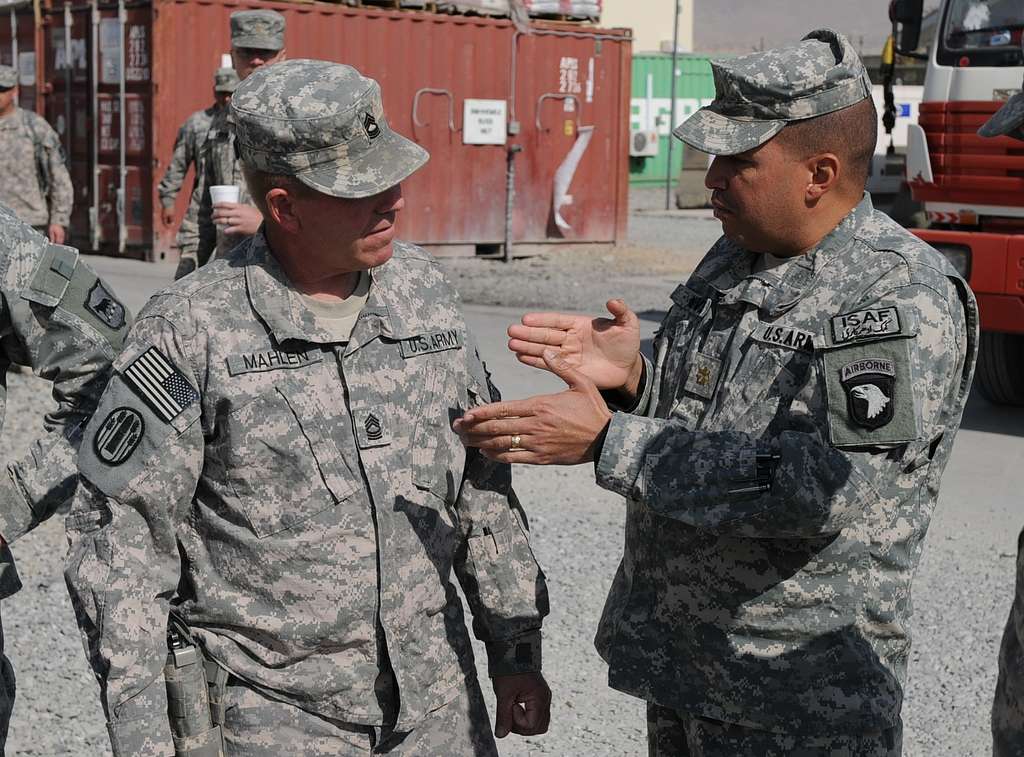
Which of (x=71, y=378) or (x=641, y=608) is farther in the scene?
(x=71, y=378)

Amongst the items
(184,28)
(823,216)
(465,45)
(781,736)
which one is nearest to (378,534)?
(781,736)

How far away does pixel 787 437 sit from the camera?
Result: 7.69 feet

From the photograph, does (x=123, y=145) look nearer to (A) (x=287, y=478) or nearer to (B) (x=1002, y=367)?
(B) (x=1002, y=367)

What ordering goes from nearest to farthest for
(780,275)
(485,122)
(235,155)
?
(780,275) → (235,155) → (485,122)

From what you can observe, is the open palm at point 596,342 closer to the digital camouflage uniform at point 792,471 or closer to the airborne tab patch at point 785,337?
the digital camouflage uniform at point 792,471

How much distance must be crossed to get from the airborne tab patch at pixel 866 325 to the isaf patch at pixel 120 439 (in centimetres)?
119

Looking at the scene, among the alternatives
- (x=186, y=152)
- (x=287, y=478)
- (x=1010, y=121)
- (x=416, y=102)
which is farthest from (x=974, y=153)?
Answer: (x=416, y=102)

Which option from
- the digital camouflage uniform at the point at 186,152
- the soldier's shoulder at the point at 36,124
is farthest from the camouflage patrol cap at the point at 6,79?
the digital camouflage uniform at the point at 186,152

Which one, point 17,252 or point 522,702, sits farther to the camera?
point 17,252

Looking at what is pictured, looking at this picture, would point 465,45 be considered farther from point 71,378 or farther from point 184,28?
point 71,378

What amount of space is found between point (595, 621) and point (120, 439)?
9.54 ft

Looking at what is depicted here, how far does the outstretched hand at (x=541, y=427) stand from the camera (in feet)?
7.95

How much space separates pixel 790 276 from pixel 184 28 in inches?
507

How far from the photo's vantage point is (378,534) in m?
2.53
